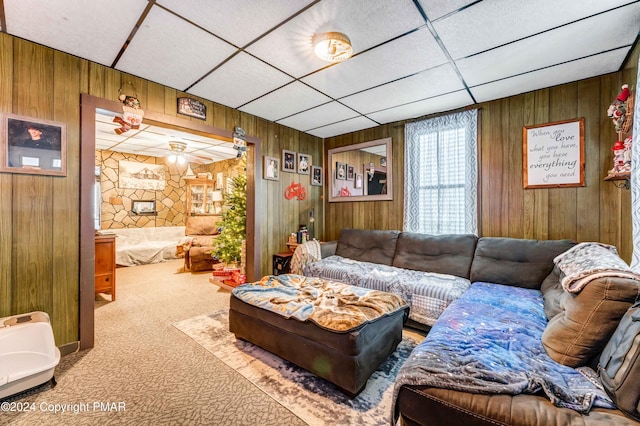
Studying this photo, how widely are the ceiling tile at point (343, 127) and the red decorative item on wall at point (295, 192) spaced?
96cm

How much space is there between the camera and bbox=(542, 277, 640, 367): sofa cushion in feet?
4.13

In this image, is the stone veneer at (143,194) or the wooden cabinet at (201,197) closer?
the stone veneer at (143,194)

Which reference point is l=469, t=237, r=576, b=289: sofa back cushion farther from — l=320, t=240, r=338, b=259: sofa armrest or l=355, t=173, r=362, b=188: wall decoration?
l=355, t=173, r=362, b=188: wall decoration

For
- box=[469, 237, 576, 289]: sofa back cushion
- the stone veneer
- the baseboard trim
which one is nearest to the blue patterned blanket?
box=[469, 237, 576, 289]: sofa back cushion

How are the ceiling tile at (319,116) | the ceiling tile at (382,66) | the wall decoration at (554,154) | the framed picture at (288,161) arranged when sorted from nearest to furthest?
the ceiling tile at (382,66)
the wall decoration at (554,154)
the ceiling tile at (319,116)
the framed picture at (288,161)

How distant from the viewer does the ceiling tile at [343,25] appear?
1.69m

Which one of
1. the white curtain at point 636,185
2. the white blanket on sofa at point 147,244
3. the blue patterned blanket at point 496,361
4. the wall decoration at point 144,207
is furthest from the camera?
the wall decoration at point 144,207

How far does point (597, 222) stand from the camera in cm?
256

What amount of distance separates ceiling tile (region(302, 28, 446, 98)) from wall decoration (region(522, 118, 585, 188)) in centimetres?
146

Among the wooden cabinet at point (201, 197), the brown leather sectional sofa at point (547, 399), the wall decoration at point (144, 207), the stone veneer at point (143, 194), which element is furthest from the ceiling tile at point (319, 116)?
the wall decoration at point (144, 207)

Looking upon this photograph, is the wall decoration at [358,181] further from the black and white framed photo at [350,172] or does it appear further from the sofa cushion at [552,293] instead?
the sofa cushion at [552,293]

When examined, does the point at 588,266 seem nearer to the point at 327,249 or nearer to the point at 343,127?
the point at 327,249

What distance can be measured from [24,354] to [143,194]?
5453mm

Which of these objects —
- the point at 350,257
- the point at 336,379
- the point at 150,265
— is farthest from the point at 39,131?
the point at 150,265
